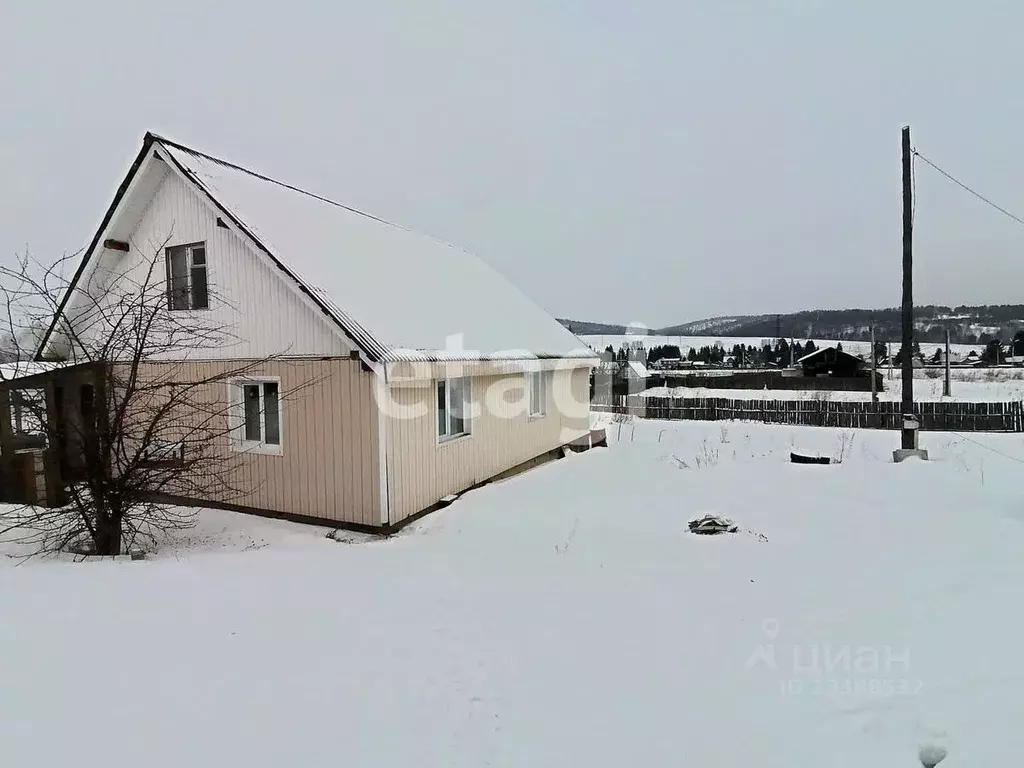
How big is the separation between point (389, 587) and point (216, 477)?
495 cm

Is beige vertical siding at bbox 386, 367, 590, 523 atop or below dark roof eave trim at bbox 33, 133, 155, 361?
below

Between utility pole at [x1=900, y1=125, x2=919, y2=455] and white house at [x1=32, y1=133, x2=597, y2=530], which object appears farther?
utility pole at [x1=900, y1=125, x2=919, y2=455]

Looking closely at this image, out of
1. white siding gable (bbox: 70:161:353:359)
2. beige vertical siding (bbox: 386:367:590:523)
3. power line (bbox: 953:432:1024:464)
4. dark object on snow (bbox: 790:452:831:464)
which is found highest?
white siding gable (bbox: 70:161:353:359)

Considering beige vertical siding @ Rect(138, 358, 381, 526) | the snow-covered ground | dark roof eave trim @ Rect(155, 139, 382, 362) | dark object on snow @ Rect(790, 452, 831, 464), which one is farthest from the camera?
the snow-covered ground

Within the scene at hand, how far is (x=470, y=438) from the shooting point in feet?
→ 33.2

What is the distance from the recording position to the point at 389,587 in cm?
552

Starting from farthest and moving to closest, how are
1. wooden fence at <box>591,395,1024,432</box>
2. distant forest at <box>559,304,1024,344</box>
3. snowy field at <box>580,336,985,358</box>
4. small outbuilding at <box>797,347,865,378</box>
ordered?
distant forest at <box>559,304,1024,344</box> < snowy field at <box>580,336,985,358</box> < small outbuilding at <box>797,347,865,378</box> < wooden fence at <box>591,395,1024,432</box>

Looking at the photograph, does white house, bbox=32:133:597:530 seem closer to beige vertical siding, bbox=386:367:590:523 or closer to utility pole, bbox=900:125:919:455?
beige vertical siding, bbox=386:367:590:523

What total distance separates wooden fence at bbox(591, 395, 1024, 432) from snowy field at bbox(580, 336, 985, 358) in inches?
1350

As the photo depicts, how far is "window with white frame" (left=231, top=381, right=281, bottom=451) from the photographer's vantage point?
339 inches

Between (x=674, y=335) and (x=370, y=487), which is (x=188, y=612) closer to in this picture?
(x=370, y=487)

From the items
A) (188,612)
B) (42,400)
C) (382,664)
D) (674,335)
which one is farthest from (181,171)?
(674,335)

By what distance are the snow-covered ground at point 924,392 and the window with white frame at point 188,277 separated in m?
27.7

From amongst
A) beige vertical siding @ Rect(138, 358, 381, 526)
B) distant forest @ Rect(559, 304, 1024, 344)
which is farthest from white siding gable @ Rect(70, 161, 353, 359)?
distant forest @ Rect(559, 304, 1024, 344)
